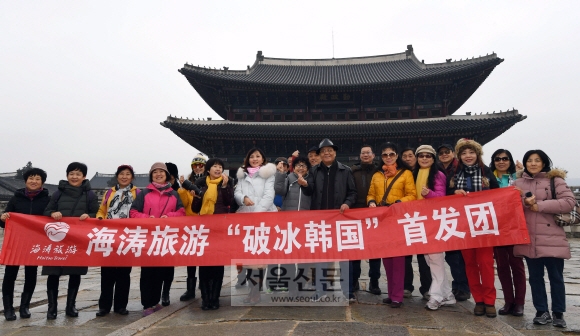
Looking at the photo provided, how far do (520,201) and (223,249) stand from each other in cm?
373

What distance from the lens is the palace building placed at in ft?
57.4

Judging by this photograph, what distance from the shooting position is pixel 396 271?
443 centimetres

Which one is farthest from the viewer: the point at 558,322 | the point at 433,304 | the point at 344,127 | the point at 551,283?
the point at 344,127

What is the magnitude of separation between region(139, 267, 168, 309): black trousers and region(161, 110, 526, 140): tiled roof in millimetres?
13172

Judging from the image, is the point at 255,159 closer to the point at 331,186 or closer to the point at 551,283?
the point at 331,186

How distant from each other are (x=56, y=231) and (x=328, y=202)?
12.3ft

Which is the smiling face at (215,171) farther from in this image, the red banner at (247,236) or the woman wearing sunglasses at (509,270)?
the woman wearing sunglasses at (509,270)

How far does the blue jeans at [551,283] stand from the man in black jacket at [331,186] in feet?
6.96

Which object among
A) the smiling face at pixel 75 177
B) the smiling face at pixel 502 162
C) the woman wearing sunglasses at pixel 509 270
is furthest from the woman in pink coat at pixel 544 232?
the smiling face at pixel 75 177

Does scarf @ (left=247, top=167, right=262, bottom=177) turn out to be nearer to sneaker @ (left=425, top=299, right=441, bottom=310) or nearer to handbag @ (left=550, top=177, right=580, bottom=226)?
sneaker @ (left=425, top=299, right=441, bottom=310)

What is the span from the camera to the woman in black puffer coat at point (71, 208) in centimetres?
450

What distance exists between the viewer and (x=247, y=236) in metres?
4.75

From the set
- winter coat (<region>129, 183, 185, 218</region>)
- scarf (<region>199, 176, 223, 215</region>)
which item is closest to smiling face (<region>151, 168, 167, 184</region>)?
winter coat (<region>129, 183, 185, 218</region>)

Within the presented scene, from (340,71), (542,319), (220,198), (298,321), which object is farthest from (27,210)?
(340,71)
